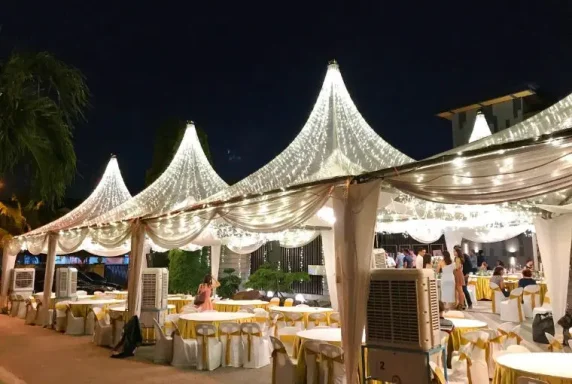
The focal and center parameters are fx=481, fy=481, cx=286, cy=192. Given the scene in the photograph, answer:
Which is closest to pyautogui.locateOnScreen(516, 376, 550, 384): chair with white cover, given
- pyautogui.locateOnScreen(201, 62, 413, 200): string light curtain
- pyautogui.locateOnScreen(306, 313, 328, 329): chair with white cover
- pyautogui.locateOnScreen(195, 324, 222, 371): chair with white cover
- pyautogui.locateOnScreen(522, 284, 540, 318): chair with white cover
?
pyautogui.locateOnScreen(201, 62, 413, 200): string light curtain

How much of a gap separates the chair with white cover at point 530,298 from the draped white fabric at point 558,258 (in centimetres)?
414

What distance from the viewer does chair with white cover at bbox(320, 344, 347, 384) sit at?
→ 5086mm

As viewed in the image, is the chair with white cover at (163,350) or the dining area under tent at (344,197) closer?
the dining area under tent at (344,197)

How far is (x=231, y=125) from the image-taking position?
121 ft

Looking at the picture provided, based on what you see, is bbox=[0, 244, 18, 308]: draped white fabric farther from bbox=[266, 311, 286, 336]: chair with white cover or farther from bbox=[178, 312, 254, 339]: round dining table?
bbox=[266, 311, 286, 336]: chair with white cover

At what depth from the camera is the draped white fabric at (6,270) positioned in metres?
16.6

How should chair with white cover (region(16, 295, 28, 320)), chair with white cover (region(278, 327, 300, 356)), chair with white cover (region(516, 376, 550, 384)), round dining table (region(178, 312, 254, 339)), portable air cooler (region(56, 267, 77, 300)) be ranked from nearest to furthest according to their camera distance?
chair with white cover (region(516, 376, 550, 384))
chair with white cover (region(278, 327, 300, 356))
round dining table (region(178, 312, 254, 339))
portable air cooler (region(56, 267, 77, 300))
chair with white cover (region(16, 295, 28, 320))

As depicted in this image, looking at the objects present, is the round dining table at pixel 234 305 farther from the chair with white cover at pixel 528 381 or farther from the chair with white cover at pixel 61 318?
the chair with white cover at pixel 528 381

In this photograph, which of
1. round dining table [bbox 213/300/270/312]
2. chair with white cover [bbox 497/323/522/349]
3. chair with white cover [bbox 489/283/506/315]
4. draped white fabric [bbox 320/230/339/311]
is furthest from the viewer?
chair with white cover [bbox 489/283/506/315]

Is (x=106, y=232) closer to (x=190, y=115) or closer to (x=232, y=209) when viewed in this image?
(x=232, y=209)

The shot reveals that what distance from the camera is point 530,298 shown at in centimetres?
1182

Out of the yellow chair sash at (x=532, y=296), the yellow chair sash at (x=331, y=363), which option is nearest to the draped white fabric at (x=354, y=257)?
the yellow chair sash at (x=331, y=363)

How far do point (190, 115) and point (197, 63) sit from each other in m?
3.83

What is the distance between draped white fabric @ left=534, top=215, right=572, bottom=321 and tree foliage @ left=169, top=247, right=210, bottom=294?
1233 centimetres
